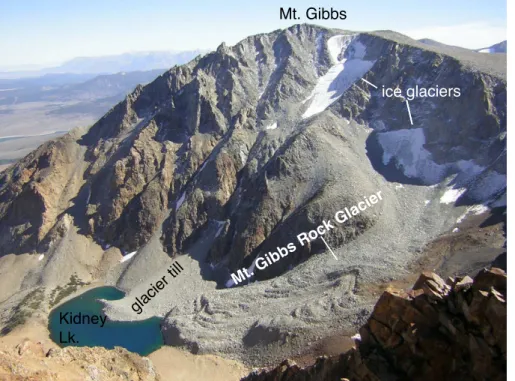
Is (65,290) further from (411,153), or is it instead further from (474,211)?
(474,211)

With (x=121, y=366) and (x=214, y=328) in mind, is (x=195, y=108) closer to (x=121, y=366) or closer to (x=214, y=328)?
(x=214, y=328)

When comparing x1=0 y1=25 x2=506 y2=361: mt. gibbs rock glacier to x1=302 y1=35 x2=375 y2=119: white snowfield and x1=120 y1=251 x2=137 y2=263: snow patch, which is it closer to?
x1=302 y1=35 x2=375 y2=119: white snowfield

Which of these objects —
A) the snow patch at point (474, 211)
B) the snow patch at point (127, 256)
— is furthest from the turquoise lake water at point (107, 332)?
the snow patch at point (474, 211)

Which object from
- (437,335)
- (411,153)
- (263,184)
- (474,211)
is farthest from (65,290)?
(437,335)

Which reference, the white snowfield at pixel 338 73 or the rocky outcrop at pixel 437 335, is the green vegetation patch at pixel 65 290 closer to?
the white snowfield at pixel 338 73

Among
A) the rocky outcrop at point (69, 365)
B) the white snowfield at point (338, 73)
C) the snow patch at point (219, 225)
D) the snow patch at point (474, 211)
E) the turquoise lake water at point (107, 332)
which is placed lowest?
the turquoise lake water at point (107, 332)

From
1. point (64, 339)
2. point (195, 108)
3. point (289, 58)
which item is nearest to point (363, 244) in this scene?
point (64, 339)

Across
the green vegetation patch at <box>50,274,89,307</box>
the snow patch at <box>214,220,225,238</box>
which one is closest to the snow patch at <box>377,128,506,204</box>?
the snow patch at <box>214,220,225,238</box>
